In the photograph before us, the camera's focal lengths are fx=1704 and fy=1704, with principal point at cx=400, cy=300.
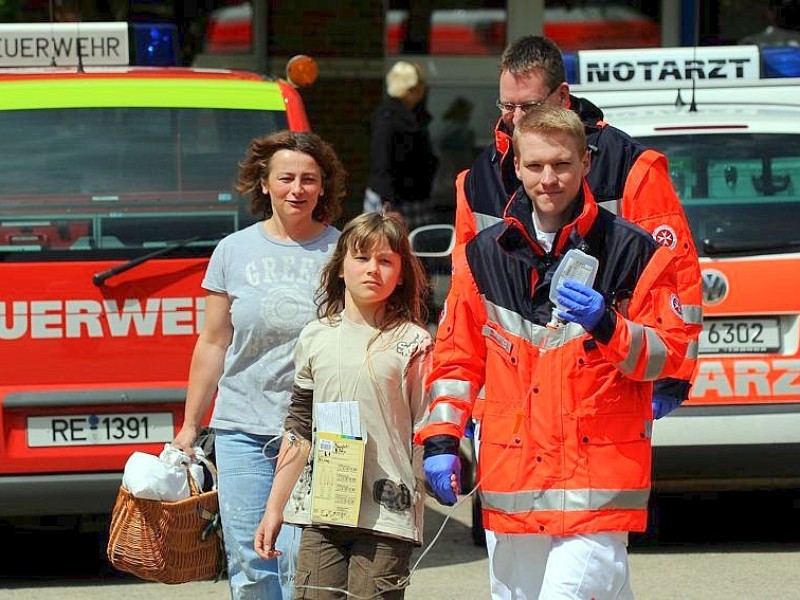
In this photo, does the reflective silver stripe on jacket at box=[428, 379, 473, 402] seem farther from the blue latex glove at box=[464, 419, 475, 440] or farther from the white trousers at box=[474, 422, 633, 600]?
the blue latex glove at box=[464, 419, 475, 440]

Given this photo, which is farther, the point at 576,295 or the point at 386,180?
the point at 386,180

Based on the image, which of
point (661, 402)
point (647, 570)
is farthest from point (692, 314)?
point (647, 570)

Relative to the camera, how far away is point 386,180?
12062 mm

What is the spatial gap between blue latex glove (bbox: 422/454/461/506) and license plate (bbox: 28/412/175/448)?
251 centimetres

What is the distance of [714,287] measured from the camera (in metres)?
6.85

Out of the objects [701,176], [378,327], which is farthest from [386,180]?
[378,327]

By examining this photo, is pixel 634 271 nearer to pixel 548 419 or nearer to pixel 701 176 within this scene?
pixel 548 419

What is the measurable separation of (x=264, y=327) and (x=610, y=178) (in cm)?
116

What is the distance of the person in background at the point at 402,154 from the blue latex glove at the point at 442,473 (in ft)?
25.0

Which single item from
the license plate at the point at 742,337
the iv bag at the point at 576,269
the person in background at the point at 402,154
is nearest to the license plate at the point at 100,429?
the license plate at the point at 742,337

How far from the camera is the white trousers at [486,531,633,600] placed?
4.23 m

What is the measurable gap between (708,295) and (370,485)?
268 cm

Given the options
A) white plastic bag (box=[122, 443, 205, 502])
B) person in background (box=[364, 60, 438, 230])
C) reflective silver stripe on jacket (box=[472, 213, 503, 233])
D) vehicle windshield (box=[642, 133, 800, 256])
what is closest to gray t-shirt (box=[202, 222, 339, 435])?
white plastic bag (box=[122, 443, 205, 502])

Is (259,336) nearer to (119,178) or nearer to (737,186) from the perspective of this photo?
(119,178)
